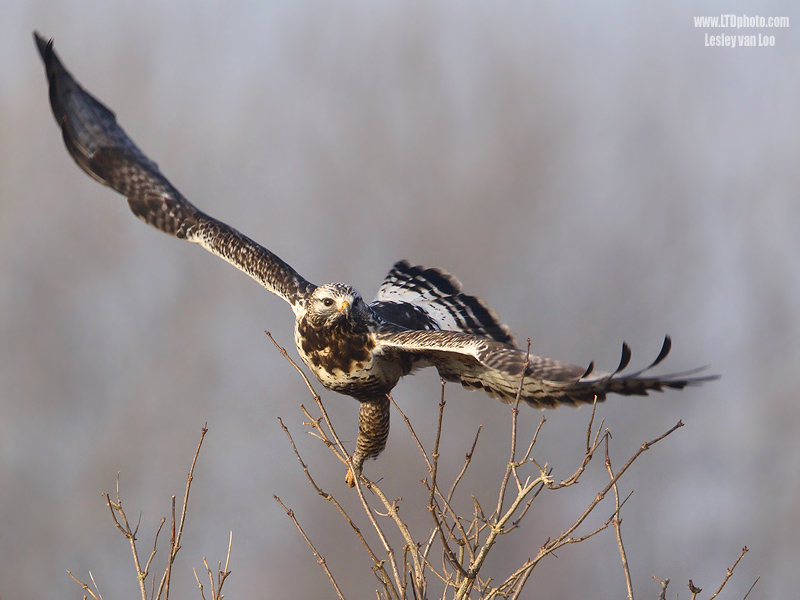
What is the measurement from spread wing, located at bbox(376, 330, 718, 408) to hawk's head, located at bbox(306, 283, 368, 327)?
8.3 inches

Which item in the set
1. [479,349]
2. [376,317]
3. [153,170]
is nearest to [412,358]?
[376,317]

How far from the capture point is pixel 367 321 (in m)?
5.60

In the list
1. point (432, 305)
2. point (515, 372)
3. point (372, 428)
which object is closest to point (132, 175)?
point (432, 305)

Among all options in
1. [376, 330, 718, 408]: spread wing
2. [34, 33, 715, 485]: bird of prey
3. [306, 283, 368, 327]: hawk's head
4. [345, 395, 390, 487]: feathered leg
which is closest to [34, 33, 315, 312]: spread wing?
[34, 33, 715, 485]: bird of prey

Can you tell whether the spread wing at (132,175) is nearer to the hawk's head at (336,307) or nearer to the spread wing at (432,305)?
the hawk's head at (336,307)

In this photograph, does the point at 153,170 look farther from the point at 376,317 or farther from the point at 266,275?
the point at 376,317

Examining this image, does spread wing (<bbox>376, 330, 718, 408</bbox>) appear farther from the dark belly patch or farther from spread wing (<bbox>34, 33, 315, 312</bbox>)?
spread wing (<bbox>34, 33, 315, 312</bbox>)

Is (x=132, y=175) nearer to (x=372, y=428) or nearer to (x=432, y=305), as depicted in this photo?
(x=432, y=305)

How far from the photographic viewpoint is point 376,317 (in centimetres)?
572

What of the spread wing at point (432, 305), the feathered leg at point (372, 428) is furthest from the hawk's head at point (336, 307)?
the spread wing at point (432, 305)

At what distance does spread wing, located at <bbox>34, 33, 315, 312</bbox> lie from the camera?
653 centimetres

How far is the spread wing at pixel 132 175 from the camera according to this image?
6.53m

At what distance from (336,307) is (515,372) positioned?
4.41 ft

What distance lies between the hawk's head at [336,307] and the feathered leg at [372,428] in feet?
2.49
